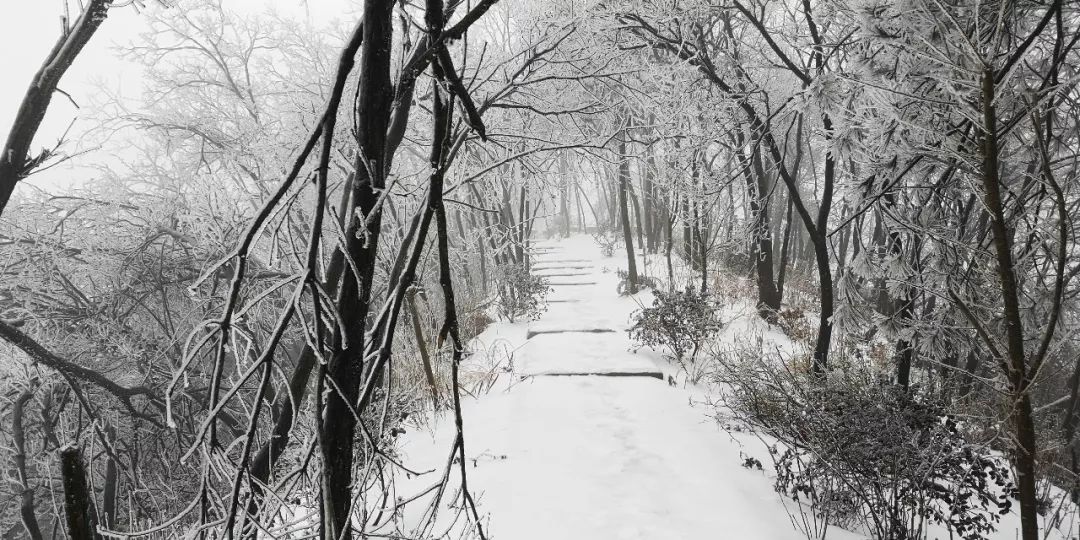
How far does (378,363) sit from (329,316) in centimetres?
12

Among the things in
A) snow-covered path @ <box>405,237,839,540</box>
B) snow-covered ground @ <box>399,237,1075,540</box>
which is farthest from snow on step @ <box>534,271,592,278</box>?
snow-covered path @ <box>405,237,839,540</box>

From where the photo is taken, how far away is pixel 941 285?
114 inches

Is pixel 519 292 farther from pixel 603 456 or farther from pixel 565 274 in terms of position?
pixel 603 456

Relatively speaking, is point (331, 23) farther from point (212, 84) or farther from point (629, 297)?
point (629, 297)

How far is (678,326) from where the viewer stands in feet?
19.7

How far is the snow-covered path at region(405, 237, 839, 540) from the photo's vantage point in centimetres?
273

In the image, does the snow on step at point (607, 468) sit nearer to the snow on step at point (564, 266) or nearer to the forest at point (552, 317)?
the forest at point (552, 317)

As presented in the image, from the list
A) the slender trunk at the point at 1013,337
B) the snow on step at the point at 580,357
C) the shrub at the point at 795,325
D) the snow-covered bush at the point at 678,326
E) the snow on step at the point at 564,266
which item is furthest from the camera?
the snow on step at the point at 564,266

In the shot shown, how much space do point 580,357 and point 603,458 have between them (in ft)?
7.66

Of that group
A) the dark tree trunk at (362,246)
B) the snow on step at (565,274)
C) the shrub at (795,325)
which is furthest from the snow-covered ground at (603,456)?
the snow on step at (565,274)

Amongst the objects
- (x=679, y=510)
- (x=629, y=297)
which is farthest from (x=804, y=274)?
(x=679, y=510)

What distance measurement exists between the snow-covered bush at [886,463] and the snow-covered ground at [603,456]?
219 mm

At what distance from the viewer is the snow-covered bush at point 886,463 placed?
2.47m

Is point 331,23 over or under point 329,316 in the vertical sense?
over
